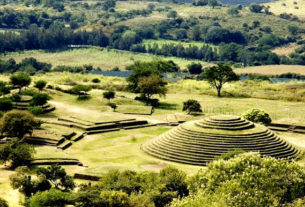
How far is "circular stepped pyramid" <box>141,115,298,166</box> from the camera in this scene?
6205 centimetres


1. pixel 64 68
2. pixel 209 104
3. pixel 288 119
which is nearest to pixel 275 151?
pixel 288 119

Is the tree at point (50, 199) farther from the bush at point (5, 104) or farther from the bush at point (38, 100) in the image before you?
the bush at point (38, 100)

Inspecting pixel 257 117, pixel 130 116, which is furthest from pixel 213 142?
pixel 130 116

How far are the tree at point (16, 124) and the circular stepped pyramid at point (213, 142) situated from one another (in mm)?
15370

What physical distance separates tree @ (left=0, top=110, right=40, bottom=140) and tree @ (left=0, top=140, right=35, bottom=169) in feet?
28.9

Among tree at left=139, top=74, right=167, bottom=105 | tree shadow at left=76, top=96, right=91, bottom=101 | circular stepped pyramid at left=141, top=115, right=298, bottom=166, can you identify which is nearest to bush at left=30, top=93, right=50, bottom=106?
tree shadow at left=76, top=96, right=91, bottom=101

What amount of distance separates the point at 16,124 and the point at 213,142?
1002 inches

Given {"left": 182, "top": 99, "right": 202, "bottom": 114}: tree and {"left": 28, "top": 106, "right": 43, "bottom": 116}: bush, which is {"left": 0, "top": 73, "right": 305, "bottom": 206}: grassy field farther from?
{"left": 28, "top": 106, "right": 43, "bottom": 116}: bush

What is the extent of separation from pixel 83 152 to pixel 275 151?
24.3m

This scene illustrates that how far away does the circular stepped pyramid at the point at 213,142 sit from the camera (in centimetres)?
6205

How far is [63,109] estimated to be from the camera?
91312 millimetres

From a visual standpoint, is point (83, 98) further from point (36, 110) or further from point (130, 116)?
point (36, 110)

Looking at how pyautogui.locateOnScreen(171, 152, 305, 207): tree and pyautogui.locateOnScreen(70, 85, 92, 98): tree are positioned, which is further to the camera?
pyautogui.locateOnScreen(70, 85, 92, 98): tree

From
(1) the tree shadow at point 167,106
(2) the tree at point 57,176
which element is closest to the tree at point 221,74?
(1) the tree shadow at point 167,106
